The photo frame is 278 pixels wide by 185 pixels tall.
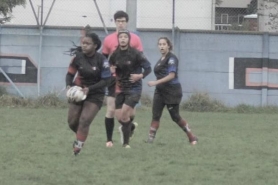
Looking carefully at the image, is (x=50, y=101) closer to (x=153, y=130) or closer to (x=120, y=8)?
(x=120, y=8)

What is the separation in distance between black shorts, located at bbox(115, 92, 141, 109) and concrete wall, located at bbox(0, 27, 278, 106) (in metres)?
9.87

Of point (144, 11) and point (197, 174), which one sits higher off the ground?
point (144, 11)

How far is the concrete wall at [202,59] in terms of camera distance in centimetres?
2034

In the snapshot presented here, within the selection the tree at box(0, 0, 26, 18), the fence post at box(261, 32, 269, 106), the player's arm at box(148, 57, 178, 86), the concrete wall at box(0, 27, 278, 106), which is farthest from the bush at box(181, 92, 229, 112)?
the player's arm at box(148, 57, 178, 86)

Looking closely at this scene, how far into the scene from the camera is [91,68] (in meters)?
9.41

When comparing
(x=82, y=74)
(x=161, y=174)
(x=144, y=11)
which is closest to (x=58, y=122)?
(x=82, y=74)

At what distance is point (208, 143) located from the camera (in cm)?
1116

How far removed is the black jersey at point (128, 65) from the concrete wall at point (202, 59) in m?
9.95

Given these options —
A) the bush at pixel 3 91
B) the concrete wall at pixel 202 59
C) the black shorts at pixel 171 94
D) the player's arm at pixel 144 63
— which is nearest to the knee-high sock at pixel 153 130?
the black shorts at pixel 171 94

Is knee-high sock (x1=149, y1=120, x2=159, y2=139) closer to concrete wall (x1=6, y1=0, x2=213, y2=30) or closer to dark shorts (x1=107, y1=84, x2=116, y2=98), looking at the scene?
dark shorts (x1=107, y1=84, x2=116, y2=98)

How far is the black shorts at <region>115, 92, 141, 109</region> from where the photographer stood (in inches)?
406

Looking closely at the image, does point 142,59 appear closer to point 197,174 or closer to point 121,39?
point 121,39

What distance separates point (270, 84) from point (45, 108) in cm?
602

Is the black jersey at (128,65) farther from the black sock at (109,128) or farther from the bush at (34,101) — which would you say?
the bush at (34,101)
